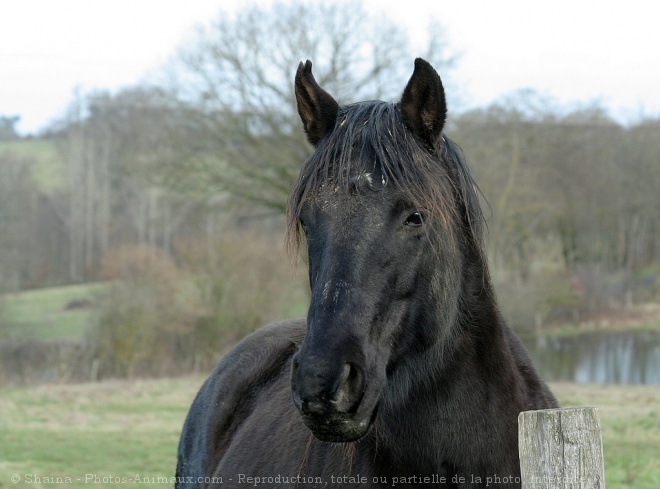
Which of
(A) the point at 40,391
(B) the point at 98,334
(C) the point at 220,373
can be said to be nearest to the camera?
(C) the point at 220,373

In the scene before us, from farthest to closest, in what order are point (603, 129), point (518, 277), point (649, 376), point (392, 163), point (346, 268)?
point (603, 129), point (518, 277), point (649, 376), point (392, 163), point (346, 268)

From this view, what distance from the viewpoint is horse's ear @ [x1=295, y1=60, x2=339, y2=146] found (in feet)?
9.89

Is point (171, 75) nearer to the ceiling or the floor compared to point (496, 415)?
nearer to the ceiling

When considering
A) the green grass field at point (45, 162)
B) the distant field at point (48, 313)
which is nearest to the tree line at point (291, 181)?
the distant field at point (48, 313)

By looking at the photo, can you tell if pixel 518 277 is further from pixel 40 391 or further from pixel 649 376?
pixel 40 391

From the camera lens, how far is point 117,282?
25.3m

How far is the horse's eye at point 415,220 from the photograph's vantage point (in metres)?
2.64

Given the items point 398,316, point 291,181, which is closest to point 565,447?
point 398,316

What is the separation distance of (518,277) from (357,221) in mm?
28398

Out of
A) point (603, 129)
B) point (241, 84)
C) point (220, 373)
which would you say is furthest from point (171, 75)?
point (603, 129)

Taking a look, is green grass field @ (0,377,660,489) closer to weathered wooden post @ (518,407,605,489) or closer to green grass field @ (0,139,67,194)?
weathered wooden post @ (518,407,605,489)

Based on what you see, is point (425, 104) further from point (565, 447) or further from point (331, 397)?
point (565, 447)

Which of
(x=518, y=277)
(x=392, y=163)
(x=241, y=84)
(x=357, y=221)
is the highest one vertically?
(x=241, y=84)

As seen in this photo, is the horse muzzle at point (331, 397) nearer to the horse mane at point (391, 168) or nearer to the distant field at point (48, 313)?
the horse mane at point (391, 168)
